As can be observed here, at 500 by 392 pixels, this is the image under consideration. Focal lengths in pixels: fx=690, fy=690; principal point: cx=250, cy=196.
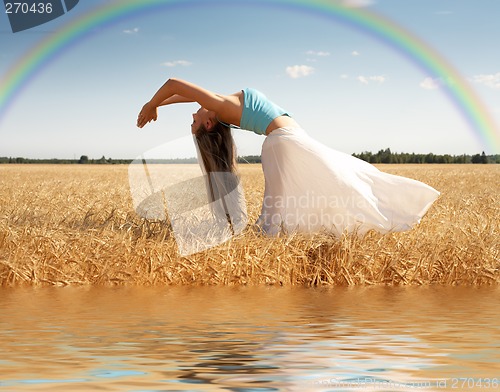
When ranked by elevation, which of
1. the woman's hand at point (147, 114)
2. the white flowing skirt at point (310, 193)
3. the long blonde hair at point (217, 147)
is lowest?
the white flowing skirt at point (310, 193)

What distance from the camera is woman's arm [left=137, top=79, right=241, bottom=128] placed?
26.2ft

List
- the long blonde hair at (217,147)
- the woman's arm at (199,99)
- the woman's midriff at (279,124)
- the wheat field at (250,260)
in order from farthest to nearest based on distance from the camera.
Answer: the long blonde hair at (217,147)
the woman's midriff at (279,124)
the woman's arm at (199,99)
the wheat field at (250,260)

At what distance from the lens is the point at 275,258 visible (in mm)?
7047

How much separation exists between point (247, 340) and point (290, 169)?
13.5ft

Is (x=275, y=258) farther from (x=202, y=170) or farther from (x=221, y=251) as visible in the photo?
(x=202, y=170)

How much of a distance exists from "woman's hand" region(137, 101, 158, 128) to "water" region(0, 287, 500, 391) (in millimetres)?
2586

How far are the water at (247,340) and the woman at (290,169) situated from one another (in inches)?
68.6

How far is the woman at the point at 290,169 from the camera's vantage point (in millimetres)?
8031

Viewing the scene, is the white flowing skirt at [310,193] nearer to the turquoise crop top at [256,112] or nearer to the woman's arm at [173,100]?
the turquoise crop top at [256,112]

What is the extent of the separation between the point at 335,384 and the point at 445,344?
1198 millimetres

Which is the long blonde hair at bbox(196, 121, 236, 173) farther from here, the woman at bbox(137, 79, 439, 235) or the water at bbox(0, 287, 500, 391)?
the water at bbox(0, 287, 500, 391)

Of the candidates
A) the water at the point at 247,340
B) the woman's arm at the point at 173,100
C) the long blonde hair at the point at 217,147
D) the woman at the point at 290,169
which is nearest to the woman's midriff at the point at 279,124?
the woman at the point at 290,169

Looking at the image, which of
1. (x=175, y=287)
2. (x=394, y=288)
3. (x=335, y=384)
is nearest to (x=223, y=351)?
(x=335, y=384)

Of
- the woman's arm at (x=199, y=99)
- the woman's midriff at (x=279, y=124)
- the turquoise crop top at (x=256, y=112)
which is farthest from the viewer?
the woman's midriff at (x=279, y=124)
